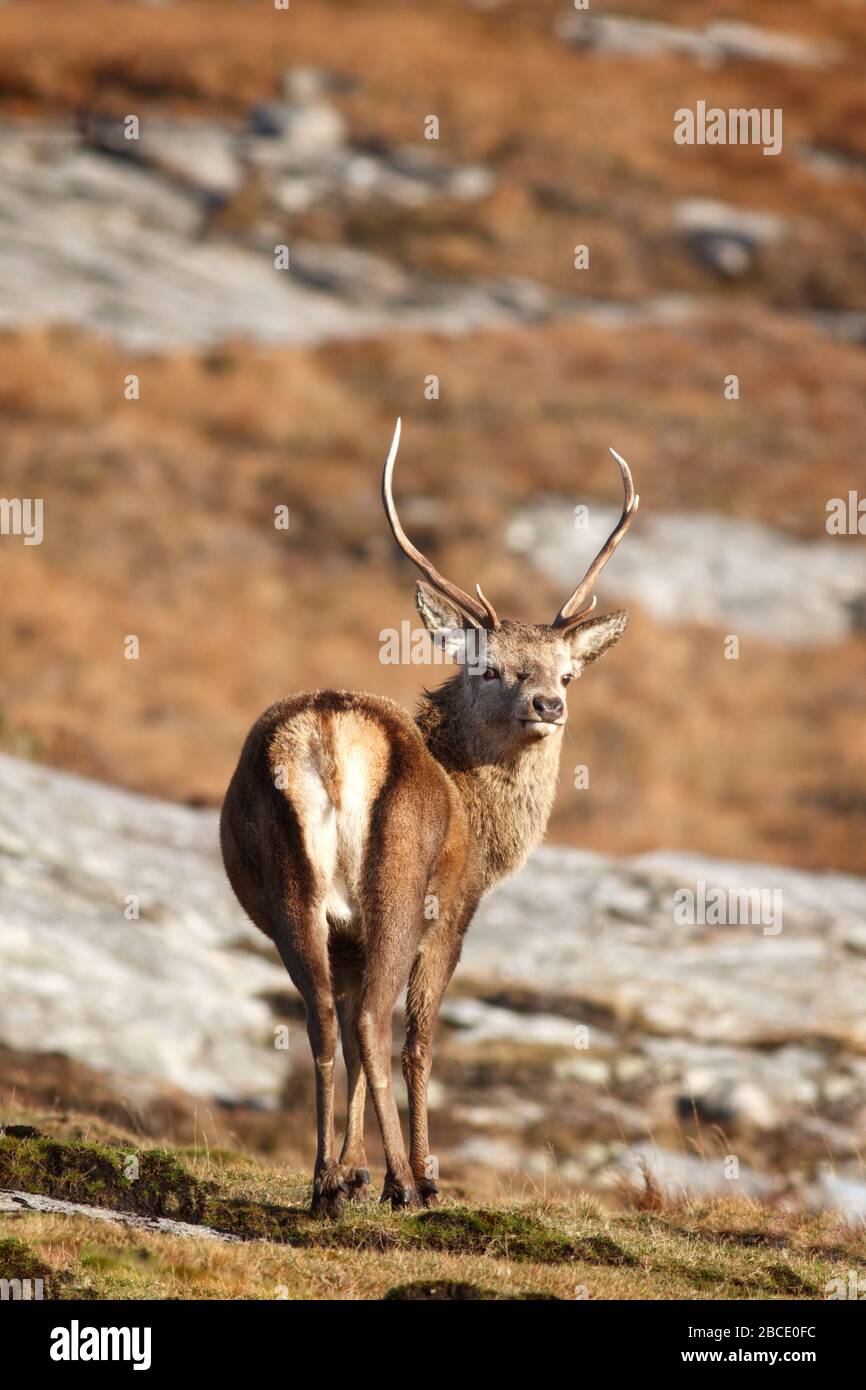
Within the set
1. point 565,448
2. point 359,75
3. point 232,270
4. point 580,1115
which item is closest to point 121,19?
point 359,75

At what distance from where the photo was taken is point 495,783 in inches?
381

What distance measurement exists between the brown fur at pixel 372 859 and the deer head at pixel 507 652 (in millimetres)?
17

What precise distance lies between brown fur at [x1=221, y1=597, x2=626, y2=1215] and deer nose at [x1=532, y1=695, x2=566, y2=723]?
10mm

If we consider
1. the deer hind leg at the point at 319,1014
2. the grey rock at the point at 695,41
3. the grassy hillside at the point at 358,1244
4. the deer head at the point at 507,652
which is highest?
the grey rock at the point at 695,41

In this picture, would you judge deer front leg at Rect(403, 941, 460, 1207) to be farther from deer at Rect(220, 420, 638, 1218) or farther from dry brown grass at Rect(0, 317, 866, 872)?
dry brown grass at Rect(0, 317, 866, 872)

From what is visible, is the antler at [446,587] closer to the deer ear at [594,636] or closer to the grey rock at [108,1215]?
the deer ear at [594,636]

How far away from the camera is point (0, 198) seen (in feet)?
140

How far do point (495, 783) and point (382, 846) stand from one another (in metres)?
1.83

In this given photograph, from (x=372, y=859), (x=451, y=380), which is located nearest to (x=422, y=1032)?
(x=372, y=859)

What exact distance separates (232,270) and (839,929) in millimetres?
28935

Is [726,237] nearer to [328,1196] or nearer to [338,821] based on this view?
[338,821]

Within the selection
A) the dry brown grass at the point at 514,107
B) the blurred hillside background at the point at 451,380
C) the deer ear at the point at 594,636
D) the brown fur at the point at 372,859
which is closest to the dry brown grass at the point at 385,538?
the blurred hillside background at the point at 451,380

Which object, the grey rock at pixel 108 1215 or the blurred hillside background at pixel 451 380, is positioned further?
the blurred hillside background at pixel 451 380

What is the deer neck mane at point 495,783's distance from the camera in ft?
31.4
